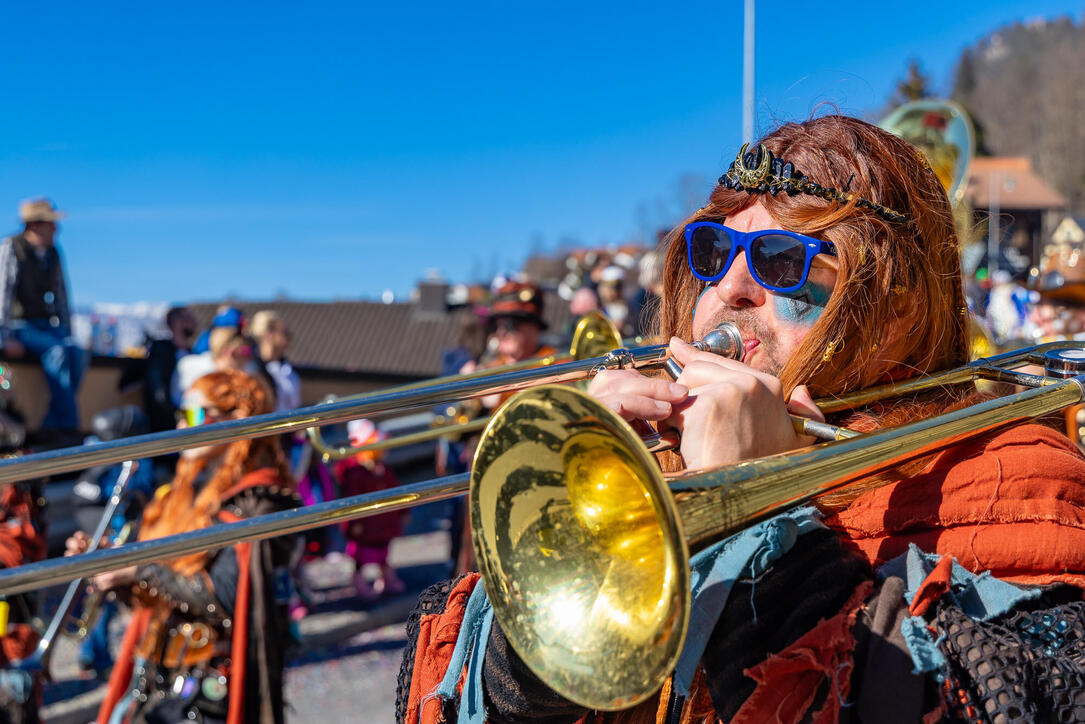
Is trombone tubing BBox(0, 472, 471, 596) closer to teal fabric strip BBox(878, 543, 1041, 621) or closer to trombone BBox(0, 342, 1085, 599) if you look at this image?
trombone BBox(0, 342, 1085, 599)

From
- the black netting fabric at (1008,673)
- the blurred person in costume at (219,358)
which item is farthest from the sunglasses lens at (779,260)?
the blurred person in costume at (219,358)

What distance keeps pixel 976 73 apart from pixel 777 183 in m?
74.8

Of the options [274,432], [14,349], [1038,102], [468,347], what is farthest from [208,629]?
[1038,102]

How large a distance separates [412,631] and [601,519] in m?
0.51

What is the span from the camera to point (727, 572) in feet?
3.71

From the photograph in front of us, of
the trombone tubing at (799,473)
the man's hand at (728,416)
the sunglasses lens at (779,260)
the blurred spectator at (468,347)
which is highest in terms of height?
the sunglasses lens at (779,260)

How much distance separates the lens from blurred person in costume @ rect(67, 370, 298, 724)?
2861 mm

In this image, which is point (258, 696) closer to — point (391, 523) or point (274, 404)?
point (274, 404)

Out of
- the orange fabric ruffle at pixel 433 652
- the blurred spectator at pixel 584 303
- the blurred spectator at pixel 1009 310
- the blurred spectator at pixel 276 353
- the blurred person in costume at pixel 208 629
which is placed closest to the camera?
the orange fabric ruffle at pixel 433 652

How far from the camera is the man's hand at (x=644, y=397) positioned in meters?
1.14

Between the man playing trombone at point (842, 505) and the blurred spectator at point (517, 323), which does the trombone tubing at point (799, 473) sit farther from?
the blurred spectator at point (517, 323)

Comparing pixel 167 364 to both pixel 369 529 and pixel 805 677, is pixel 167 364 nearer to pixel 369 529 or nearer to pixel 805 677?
pixel 369 529

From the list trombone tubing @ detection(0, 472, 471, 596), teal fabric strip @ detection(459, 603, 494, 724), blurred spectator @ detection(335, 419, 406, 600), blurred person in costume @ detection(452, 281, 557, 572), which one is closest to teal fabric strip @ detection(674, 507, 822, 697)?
teal fabric strip @ detection(459, 603, 494, 724)

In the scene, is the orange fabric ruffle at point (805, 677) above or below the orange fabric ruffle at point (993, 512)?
below
